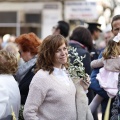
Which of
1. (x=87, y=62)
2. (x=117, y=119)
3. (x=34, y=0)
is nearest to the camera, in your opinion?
(x=117, y=119)

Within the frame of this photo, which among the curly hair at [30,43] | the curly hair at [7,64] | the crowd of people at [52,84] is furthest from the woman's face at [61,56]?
the curly hair at [30,43]

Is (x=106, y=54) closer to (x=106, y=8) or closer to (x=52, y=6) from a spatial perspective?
(x=52, y=6)

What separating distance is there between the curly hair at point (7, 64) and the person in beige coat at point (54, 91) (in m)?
0.49

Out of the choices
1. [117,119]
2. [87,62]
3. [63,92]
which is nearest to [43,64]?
[63,92]

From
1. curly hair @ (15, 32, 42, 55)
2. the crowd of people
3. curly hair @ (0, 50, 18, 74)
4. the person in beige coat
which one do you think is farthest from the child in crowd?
curly hair @ (0, 50, 18, 74)

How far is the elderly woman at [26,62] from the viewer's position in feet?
19.1

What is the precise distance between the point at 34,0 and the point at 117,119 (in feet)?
51.1

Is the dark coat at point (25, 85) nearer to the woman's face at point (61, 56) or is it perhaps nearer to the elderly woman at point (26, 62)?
the elderly woman at point (26, 62)

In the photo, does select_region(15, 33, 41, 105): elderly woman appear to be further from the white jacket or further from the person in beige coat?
the person in beige coat

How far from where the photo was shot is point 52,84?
16.2ft

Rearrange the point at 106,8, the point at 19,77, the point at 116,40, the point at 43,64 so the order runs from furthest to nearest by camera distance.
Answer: the point at 106,8 < the point at 19,77 < the point at 116,40 < the point at 43,64

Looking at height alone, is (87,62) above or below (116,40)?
below

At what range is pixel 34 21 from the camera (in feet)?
79.9

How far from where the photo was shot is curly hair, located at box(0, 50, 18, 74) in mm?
5504
